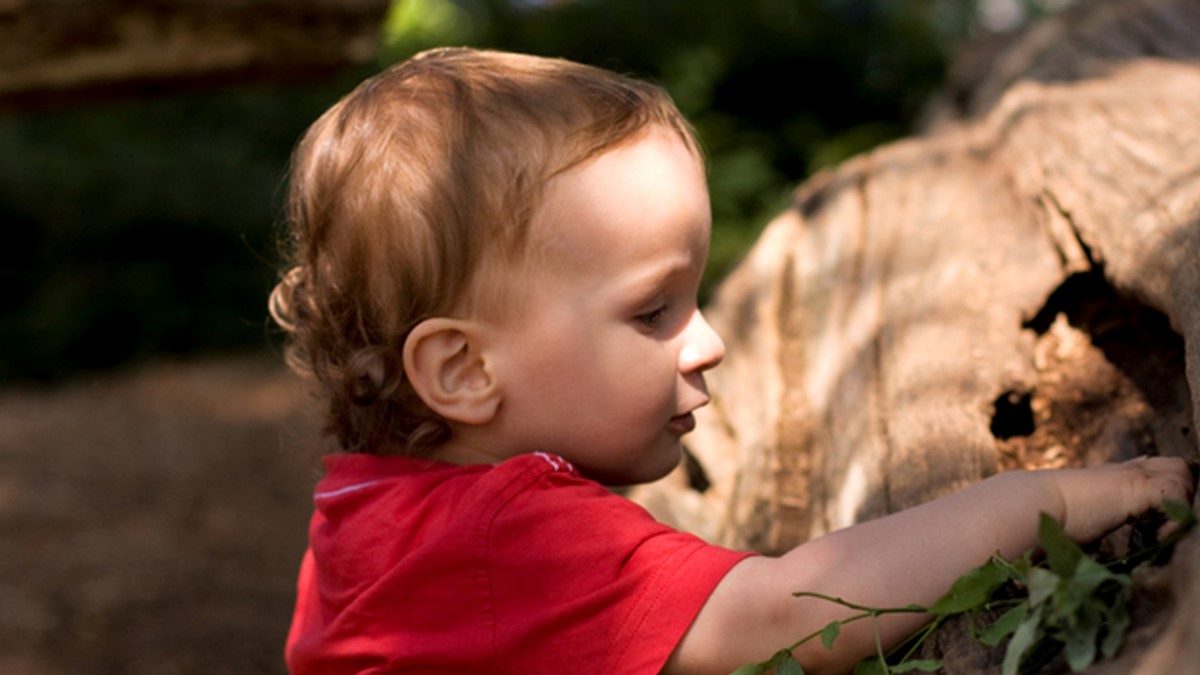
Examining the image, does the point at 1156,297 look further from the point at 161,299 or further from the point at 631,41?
the point at 161,299

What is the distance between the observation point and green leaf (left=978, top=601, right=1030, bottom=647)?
1.46 m

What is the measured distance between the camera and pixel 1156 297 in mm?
2008

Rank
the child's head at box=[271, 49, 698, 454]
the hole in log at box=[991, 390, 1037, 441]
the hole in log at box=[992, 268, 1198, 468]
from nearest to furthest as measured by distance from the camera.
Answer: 1. the child's head at box=[271, 49, 698, 454]
2. the hole in log at box=[992, 268, 1198, 468]
3. the hole in log at box=[991, 390, 1037, 441]

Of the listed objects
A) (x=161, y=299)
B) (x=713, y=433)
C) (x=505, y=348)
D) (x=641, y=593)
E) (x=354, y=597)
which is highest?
(x=505, y=348)

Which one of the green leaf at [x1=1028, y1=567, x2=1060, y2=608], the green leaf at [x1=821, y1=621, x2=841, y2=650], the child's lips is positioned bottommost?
the green leaf at [x1=821, y1=621, x2=841, y2=650]

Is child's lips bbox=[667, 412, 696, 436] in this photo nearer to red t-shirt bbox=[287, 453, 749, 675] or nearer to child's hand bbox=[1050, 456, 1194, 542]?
red t-shirt bbox=[287, 453, 749, 675]

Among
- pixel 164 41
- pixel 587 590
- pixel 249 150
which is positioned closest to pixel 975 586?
pixel 587 590

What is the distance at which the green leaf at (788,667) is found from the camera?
5.15ft

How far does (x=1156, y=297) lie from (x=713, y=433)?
975mm

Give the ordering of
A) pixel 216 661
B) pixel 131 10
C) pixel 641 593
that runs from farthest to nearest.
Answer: pixel 216 661 → pixel 131 10 → pixel 641 593

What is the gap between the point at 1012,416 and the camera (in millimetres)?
2188

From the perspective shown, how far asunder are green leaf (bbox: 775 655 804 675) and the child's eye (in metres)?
0.50

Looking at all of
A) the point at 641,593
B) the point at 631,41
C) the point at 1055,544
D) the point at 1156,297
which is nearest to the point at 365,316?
the point at 641,593

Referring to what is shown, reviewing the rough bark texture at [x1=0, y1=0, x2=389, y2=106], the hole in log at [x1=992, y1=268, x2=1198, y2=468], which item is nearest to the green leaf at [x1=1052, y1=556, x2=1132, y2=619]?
the hole in log at [x1=992, y1=268, x2=1198, y2=468]
